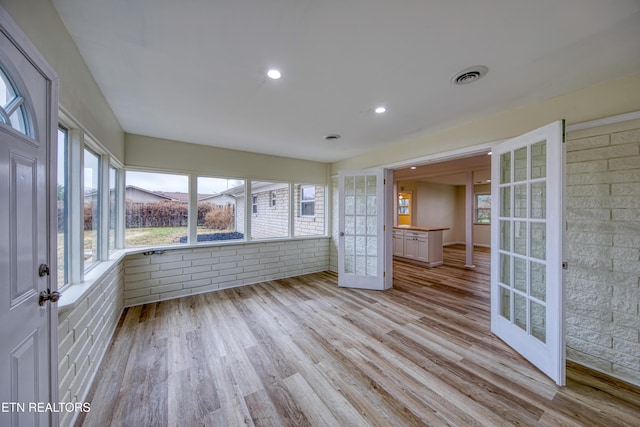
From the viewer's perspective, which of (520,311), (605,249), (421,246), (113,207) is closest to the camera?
(605,249)

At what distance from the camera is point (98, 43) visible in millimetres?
1532

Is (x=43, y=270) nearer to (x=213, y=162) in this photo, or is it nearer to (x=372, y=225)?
(x=213, y=162)

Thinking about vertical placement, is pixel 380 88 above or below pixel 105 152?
above

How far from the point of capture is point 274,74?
186 centimetres

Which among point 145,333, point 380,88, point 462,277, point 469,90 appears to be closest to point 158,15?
point 380,88

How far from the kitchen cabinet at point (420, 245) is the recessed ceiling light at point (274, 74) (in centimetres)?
507

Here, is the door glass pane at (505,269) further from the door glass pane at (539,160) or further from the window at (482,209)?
the window at (482,209)

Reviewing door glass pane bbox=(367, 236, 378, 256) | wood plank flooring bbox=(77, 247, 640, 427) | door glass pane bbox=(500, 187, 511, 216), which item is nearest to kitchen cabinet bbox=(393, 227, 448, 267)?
door glass pane bbox=(367, 236, 378, 256)

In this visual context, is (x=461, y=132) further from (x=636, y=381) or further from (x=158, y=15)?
(x=158, y=15)

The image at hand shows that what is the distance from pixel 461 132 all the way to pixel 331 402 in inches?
125

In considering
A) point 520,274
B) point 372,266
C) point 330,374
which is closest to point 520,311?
point 520,274

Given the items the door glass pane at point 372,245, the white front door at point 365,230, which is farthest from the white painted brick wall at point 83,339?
the door glass pane at point 372,245

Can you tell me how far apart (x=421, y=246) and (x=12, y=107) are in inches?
251

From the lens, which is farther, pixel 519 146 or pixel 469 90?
pixel 519 146
